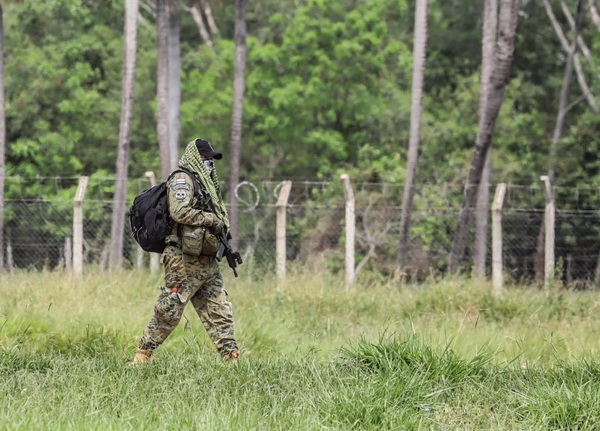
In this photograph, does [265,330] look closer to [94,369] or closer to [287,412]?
[94,369]

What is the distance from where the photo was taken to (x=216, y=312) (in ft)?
27.0

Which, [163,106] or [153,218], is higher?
[163,106]

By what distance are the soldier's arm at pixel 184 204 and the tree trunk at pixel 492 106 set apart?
8.56 m

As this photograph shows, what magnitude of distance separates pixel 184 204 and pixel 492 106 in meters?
10.9

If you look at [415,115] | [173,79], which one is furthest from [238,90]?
[415,115]

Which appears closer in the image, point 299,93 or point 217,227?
point 217,227

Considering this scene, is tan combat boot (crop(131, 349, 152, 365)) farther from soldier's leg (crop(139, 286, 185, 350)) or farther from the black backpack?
the black backpack

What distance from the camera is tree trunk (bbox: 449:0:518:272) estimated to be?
16969mm

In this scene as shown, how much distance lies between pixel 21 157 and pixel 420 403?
29.4m

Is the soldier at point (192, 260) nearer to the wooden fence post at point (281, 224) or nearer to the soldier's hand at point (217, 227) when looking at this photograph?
the soldier's hand at point (217, 227)

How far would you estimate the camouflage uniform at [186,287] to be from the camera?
8.02 metres

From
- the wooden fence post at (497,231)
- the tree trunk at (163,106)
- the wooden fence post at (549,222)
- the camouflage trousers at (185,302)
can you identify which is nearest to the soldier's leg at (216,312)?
the camouflage trousers at (185,302)

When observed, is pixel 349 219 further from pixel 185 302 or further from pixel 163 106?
pixel 163 106

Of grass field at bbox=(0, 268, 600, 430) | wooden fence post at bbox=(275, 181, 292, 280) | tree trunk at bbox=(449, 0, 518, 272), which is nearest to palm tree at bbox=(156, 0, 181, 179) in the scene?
tree trunk at bbox=(449, 0, 518, 272)
